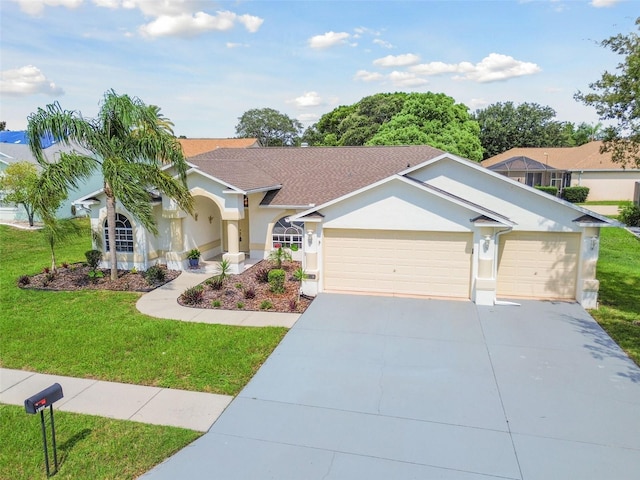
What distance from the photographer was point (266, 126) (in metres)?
80.2

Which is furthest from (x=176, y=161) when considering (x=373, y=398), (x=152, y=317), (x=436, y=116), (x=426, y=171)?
(x=436, y=116)

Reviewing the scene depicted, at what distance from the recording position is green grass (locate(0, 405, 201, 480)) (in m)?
6.09

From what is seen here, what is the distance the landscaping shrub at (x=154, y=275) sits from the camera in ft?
51.7

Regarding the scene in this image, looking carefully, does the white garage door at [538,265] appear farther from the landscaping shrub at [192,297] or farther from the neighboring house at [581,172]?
the neighboring house at [581,172]

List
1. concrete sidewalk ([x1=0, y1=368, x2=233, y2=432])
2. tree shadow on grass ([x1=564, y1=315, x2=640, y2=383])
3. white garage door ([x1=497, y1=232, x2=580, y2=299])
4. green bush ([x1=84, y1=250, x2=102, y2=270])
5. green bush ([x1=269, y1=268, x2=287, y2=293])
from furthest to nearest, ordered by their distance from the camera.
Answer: green bush ([x1=84, y1=250, x2=102, y2=270])
green bush ([x1=269, y1=268, x2=287, y2=293])
white garage door ([x1=497, y1=232, x2=580, y2=299])
tree shadow on grass ([x1=564, y1=315, x2=640, y2=383])
concrete sidewalk ([x1=0, y1=368, x2=233, y2=432])

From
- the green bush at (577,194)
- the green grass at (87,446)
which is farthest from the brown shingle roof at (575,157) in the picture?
the green grass at (87,446)

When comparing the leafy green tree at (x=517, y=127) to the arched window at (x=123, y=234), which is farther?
the leafy green tree at (x=517, y=127)

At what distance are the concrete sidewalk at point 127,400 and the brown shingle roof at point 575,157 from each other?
3710 centimetres

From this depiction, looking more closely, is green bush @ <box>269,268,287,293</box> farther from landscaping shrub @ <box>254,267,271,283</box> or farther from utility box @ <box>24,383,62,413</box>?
utility box @ <box>24,383,62,413</box>

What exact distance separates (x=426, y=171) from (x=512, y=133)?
4758cm

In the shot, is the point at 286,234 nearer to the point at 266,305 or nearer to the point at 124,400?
the point at 266,305

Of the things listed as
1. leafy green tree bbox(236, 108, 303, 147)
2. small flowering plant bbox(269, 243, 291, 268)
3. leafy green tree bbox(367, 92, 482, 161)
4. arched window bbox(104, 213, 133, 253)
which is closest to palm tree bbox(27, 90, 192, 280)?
arched window bbox(104, 213, 133, 253)

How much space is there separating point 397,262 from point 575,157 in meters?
34.6

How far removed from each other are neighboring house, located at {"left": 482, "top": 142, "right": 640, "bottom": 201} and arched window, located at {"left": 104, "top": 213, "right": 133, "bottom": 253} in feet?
99.9
